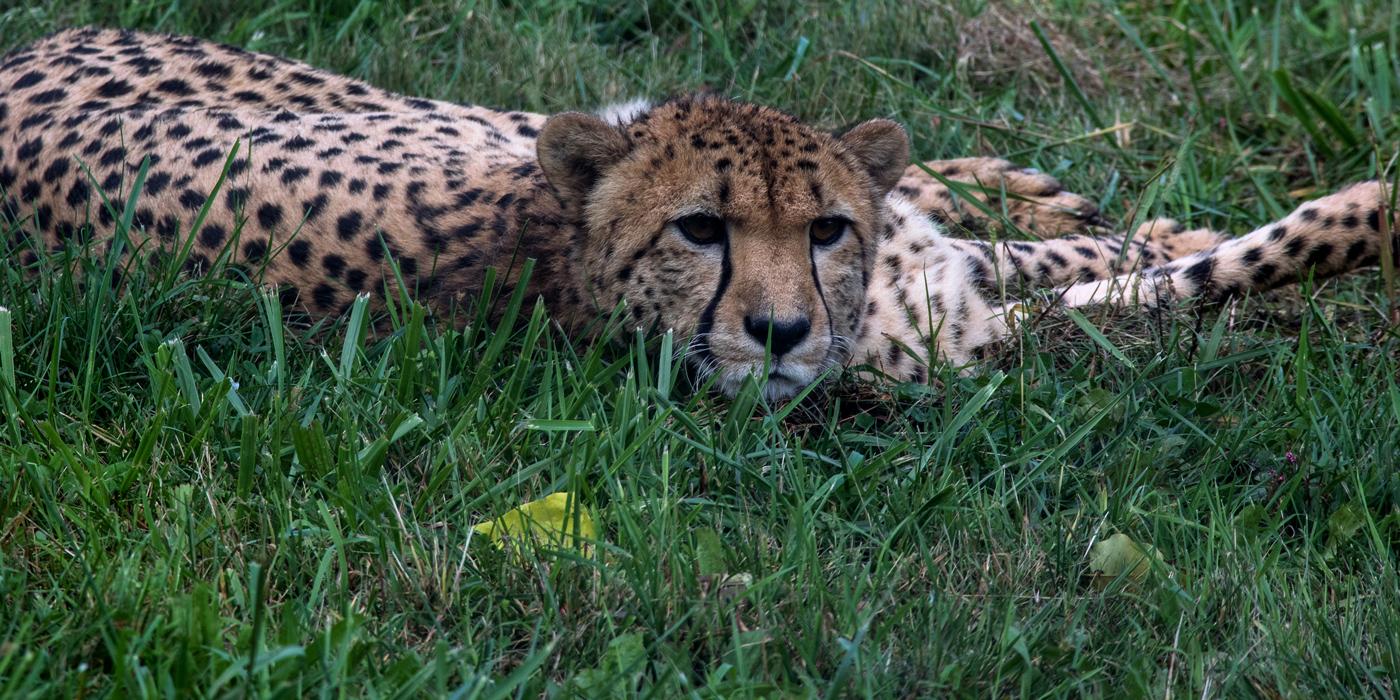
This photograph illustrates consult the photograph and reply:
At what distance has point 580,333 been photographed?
3359 millimetres

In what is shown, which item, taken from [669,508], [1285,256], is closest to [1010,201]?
[1285,256]

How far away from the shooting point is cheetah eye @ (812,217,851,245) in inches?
129

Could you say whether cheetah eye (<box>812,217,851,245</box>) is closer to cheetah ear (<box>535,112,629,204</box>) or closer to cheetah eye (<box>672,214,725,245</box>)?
cheetah eye (<box>672,214,725,245</box>)

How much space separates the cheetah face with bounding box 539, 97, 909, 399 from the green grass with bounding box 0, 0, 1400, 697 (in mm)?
123

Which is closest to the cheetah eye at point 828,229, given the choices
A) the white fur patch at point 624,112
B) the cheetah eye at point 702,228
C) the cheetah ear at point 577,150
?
the cheetah eye at point 702,228

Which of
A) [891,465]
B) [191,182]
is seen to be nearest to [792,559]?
[891,465]

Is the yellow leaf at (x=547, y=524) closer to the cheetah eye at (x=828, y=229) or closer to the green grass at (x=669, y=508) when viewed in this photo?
the green grass at (x=669, y=508)

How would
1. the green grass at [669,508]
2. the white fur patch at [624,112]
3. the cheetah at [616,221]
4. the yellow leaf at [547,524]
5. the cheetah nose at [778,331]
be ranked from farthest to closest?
the white fur patch at [624,112], the cheetah at [616,221], the cheetah nose at [778,331], the yellow leaf at [547,524], the green grass at [669,508]

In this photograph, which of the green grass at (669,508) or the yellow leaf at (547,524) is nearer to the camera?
the green grass at (669,508)

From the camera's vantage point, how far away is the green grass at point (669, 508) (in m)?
2.35

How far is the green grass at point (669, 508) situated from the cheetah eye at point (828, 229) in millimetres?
317

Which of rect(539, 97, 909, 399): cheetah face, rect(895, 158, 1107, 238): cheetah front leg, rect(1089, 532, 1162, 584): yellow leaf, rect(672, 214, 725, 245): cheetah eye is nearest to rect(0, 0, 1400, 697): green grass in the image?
rect(1089, 532, 1162, 584): yellow leaf

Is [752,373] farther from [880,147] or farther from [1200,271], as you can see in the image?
[1200,271]

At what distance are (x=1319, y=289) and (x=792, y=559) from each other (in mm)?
2052
